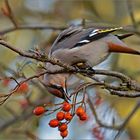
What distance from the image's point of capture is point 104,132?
241 inches

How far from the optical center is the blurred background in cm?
658

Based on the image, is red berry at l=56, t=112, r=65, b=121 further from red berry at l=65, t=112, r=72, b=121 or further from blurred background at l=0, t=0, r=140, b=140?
blurred background at l=0, t=0, r=140, b=140

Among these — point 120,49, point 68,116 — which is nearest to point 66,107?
point 68,116

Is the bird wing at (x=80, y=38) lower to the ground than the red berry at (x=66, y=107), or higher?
higher

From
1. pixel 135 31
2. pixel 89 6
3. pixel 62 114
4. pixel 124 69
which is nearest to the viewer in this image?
pixel 62 114

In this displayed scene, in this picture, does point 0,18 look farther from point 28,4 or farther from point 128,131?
point 128,131

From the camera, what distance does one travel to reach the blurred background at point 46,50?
6.58 m

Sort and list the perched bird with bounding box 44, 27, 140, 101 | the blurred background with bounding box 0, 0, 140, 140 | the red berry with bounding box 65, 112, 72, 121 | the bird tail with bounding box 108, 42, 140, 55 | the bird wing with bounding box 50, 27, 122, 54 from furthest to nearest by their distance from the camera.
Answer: the blurred background with bounding box 0, 0, 140, 140 < the bird wing with bounding box 50, 27, 122, 54 < the perched bird with bounding box 44, 27, 140, 101 < the bird tail with bounding box 108, 42, 140, 55 < the red berry with bounding box 65, 112, 72, 121

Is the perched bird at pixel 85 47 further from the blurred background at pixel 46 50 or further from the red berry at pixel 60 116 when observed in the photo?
the blurred background at pixel 46 50

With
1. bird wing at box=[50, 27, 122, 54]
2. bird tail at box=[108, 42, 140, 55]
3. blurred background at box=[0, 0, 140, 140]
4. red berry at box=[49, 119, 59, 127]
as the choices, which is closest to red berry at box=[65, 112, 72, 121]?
red berry at box=[49, 119, 59, 127]

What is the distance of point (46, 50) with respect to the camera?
671cm

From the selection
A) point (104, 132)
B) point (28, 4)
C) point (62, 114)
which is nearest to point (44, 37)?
point (28, 4)

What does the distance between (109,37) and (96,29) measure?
14cm

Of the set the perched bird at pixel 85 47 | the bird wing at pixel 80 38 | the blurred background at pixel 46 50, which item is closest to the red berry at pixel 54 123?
the perched bird at pixel 85 47
